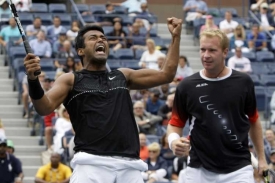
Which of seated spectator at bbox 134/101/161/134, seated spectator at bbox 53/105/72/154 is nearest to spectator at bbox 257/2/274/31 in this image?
seated spectator at bbox 134/101/161/134

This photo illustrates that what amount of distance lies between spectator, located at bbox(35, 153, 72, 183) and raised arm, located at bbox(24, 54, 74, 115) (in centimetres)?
741

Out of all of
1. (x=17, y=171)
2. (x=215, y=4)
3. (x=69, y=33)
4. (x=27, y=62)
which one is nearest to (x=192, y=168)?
(x=27, y=62)

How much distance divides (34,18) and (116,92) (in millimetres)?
13740

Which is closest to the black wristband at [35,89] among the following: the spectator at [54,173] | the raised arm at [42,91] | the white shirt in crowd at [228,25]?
the raised arm at [42,91]

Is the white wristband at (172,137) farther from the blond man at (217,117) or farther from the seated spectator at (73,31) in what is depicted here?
the seated spectator at (73,31)

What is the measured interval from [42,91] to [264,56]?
1487 centimetres

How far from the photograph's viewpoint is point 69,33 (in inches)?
822

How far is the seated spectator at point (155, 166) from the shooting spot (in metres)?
15.2

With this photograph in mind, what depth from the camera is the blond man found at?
8148mm

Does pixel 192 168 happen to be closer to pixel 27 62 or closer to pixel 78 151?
pixel 78 151

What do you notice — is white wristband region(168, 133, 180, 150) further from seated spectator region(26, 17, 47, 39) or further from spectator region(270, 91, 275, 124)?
seated spectator region(26, 17, 47, 39)

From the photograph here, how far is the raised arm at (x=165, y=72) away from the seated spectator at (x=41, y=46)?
11.8 metres

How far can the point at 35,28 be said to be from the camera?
2092cm

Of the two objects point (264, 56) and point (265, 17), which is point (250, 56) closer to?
point (264, 56)
